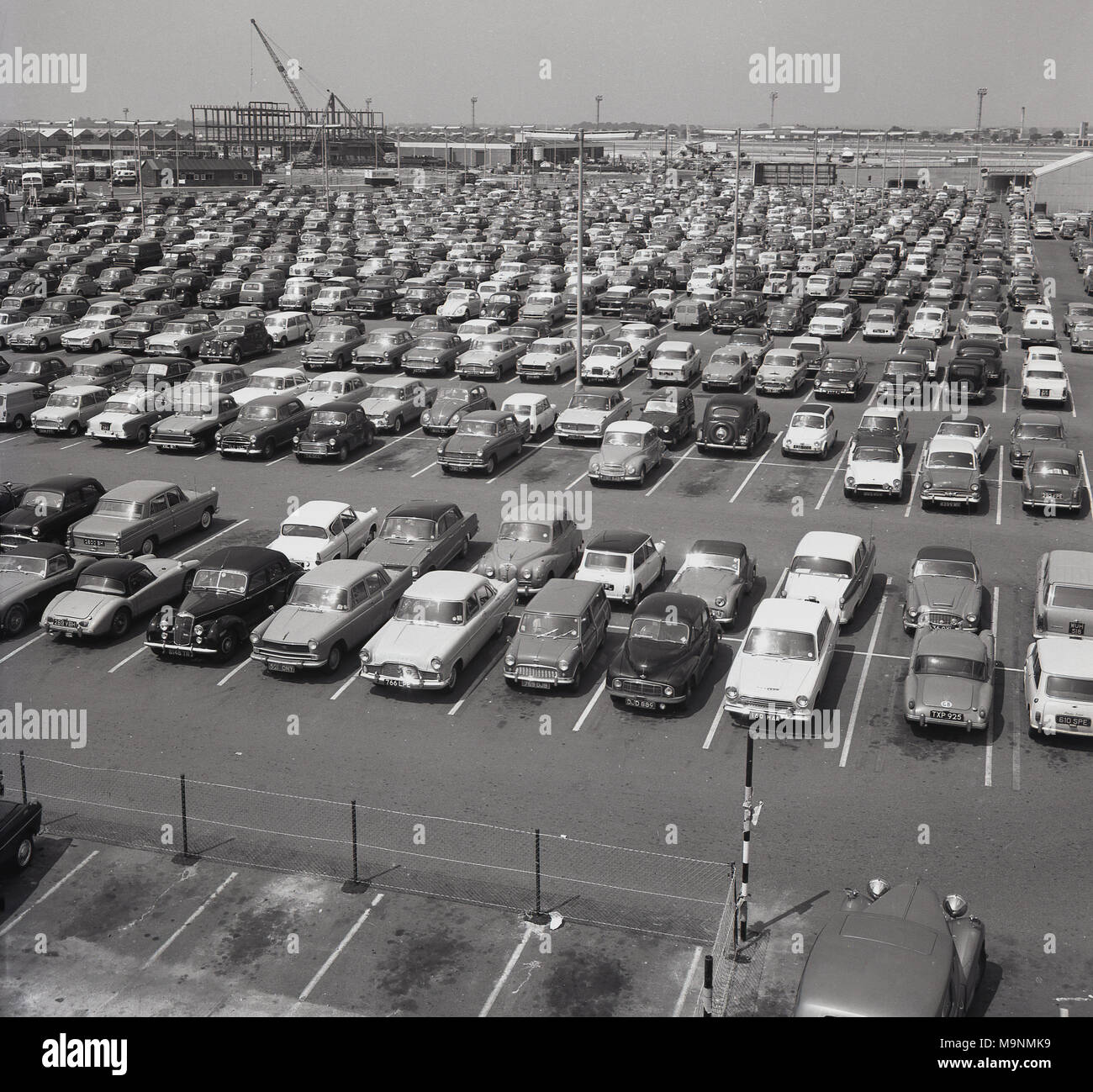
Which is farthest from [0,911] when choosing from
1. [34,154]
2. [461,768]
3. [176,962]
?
[34,154]

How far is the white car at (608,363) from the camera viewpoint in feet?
140

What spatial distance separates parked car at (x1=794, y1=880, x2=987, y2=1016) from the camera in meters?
10.7

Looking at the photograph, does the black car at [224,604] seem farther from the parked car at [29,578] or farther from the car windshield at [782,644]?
the car windshield at [782,644]

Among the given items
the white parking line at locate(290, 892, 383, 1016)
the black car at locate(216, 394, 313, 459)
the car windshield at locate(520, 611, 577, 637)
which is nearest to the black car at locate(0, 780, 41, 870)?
the white parking line at locate(290, 892, 383, 1016)

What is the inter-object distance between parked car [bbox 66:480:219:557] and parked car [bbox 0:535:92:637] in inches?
30.0

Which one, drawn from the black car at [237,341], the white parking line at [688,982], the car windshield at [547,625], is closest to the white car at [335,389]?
the black car at [237,341]

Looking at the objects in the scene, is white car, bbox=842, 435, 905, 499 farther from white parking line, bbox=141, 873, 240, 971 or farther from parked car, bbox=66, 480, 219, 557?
white parking line, bbox=141, 873, 240, 971

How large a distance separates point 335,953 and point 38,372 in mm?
33611

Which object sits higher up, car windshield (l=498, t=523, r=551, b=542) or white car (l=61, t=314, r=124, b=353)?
white car (l=61, t=314, r=124, b=353)

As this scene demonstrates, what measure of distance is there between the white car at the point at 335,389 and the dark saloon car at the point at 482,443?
518cm

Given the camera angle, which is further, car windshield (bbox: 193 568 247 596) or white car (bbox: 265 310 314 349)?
white car (bbox: 265 310 314 349)

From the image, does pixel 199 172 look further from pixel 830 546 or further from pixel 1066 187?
pixel 830 546

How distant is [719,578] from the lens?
23.3m
